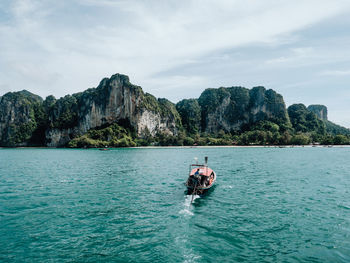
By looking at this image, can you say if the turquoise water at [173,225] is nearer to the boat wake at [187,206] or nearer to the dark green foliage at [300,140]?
the boat wake at [187,206]

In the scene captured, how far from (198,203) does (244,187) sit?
9603mm

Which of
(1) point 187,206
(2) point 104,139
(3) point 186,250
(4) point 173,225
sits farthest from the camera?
(2) point 104,139

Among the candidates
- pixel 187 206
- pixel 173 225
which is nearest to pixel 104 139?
pixel 187 206

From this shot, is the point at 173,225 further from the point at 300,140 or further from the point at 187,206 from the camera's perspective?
the point at 300,140

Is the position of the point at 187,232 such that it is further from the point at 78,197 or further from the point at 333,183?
the point at 333,183

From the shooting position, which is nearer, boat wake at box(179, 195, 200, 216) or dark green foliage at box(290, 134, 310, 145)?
boat wake at box(179, 195, 200, 216)

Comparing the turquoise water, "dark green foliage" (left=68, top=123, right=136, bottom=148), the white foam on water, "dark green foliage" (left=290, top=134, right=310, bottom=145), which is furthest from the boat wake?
"dark green foliage" (left=290, top=134, right=310, bottom=145)

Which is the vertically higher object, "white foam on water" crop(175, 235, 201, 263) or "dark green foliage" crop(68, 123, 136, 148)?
"dark green foliage" crop(68, 123, 136, 148)

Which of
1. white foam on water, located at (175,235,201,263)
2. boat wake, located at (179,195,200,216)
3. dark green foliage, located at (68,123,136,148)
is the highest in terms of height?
dark green foliage, located at (68,123,136,148)

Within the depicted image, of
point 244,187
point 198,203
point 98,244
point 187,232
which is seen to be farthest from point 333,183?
point 98,244

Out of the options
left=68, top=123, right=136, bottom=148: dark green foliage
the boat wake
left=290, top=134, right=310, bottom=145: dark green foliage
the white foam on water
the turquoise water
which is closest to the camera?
the white foam on water

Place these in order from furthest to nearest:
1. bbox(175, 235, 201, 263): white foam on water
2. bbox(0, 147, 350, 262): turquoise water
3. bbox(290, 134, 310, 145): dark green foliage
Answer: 1. bbox(290, 134, 310, 145): dark green foliage
2. bbox(0, 147, 350, 262): turquoise water
3. bbox(175, 235, 201, 263): white foam on water

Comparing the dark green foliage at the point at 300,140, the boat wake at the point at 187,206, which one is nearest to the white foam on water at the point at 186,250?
the boat wake at the point at 187,206

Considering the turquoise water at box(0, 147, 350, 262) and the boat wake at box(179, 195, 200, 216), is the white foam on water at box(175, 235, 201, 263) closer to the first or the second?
the turquoise water at box(0, 147, 350, 262)
